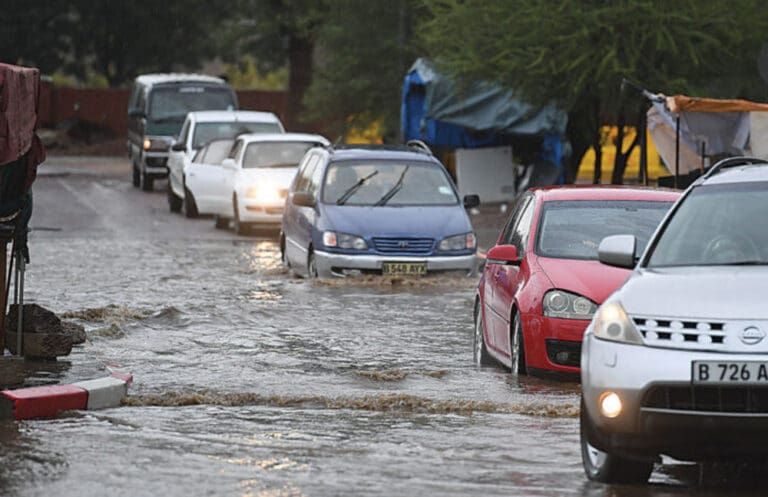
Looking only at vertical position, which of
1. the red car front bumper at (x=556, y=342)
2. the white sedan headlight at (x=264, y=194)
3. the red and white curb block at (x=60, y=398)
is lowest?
the white sedan headlight at (x=264, y=194)

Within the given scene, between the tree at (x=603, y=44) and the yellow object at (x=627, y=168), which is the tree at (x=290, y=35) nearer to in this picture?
the yellow object at (x=627, y=168)

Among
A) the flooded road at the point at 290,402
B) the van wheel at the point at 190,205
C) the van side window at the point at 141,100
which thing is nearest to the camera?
the flooded road at the point at 290,402

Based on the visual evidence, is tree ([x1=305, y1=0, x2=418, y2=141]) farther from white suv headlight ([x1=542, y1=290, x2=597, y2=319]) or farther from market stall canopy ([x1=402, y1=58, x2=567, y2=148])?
white suv headlight ([x1=542, y1=290, x2=597, y2=319])

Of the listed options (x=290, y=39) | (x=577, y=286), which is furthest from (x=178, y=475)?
(x=290, y=39)

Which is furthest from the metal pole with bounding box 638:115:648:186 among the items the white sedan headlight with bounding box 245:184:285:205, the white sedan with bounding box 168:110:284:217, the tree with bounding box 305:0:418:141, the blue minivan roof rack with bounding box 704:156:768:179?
the tree with bounding box 305:0:418:141

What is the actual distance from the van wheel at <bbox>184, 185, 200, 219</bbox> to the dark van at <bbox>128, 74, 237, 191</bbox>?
8.87 m

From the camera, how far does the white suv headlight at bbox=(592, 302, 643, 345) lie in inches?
346

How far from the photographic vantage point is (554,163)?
38094 millimetres

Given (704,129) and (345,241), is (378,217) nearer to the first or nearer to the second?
(345,241)

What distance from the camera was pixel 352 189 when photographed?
23188 millimetres

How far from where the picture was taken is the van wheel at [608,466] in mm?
9156

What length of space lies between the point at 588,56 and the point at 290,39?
30.6m

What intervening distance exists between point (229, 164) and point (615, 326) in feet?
77.9

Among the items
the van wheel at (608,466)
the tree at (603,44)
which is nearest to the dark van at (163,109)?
the tree at (603,44)
